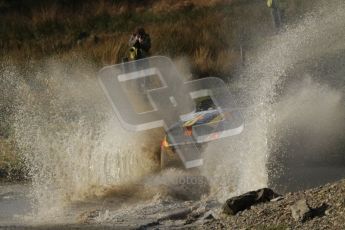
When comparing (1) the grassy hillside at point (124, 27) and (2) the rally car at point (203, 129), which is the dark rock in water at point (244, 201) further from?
(1) the grassy hillside at point (124, 27)

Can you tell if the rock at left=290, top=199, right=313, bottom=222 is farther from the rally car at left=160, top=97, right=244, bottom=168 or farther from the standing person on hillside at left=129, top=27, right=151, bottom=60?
the standing person on hillside at left=129, top=27, right=151, bottom=60

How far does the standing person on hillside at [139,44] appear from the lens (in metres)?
19.3

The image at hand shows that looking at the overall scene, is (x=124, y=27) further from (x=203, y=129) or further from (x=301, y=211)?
(x=301, y=211)

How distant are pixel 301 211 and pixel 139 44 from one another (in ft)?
30.8

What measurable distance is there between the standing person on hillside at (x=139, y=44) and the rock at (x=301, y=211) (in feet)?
29.6

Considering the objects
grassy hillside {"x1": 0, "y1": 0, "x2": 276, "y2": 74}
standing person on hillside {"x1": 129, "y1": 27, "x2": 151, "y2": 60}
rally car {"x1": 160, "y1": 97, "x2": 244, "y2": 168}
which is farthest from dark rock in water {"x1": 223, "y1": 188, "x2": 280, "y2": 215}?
grassy hillside {"x1": 0, "y1": 0, "x2": 276, "y2": 74}

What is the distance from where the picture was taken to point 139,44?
19.4 metres

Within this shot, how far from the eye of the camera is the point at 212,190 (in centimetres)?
1427

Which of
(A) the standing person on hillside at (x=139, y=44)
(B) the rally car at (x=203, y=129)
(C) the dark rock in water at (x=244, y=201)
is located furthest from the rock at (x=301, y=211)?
(A) the standing person on hillside at (x=139, y=44)

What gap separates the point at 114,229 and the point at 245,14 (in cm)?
2235

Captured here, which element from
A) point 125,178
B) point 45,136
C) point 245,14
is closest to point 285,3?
point 245,14

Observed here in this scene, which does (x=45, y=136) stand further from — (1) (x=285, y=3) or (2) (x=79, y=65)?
(1) (x=285, y=3)

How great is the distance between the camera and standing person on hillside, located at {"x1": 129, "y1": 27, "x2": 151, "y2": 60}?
19266 mm

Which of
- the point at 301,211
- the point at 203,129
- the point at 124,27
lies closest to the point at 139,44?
the point at 203,129
